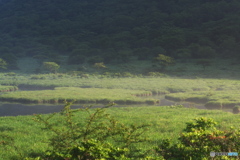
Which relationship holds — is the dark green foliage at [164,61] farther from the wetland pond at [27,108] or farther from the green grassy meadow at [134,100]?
the wetland pond at [27,108]

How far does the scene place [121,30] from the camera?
6063 inches

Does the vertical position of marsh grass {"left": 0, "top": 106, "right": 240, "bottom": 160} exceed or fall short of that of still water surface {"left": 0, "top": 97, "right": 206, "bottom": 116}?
it falls short

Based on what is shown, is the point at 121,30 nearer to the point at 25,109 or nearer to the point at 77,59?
the point at 77,59

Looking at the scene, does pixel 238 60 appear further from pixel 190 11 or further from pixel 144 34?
pixel 190 11

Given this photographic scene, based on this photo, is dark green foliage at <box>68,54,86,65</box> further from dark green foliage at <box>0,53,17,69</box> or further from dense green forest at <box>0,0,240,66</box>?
dark green foliage at <box>0,53,17,69</box>

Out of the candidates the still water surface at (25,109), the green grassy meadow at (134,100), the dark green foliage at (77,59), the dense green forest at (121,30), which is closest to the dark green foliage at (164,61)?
the green grassy meadow at (134,100)

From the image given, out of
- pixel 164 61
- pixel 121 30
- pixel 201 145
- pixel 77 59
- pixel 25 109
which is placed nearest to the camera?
pixel 201 145

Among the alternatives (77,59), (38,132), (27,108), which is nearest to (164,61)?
(77,59)

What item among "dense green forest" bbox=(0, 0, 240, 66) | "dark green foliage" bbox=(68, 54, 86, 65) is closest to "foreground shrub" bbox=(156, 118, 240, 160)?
"dense green forest" bbox=(0, 0, 240, 66)

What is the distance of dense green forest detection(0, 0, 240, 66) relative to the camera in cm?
11062

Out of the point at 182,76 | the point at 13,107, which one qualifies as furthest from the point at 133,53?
the point at 13,107

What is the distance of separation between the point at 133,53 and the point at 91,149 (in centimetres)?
10713

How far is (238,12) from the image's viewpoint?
13625cm

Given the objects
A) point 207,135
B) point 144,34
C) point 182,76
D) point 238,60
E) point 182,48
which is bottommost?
point 207,135
